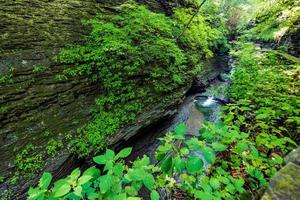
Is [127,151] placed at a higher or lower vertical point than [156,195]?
higher

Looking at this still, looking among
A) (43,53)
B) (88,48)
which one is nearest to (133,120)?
(88,48)

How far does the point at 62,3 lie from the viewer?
6.55m

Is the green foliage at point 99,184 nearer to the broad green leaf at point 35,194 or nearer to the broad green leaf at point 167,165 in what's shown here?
the broad green leaf at point 35,194

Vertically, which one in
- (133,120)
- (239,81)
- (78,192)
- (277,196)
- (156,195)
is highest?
(277,196)

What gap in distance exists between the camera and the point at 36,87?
455 cm

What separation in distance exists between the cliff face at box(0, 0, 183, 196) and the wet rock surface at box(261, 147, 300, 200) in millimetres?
3996

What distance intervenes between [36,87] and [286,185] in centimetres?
503

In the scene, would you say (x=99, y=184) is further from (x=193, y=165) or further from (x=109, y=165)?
(x=193, y=165)

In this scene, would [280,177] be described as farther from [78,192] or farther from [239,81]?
[239,81]

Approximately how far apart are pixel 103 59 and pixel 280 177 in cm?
514

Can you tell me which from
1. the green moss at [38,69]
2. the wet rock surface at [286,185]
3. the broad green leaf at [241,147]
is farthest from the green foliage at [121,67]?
the wet rock surface at [286,185]

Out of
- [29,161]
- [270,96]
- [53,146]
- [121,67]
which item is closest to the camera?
[29,161]

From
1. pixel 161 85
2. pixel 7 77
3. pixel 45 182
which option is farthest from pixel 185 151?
pixel 161 85

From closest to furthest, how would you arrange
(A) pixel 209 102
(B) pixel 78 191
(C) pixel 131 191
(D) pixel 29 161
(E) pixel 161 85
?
(B) pixel 78 191 → (C) pixel 131 191 → (D) pixel 29 161 → (E) pixel 161 85 → (A) pixel 209 102
